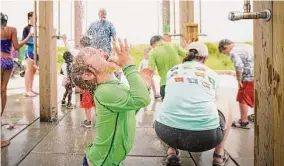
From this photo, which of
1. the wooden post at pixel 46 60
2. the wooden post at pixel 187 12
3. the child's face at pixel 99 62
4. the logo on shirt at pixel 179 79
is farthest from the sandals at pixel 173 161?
the wooden post at pixel 187 12

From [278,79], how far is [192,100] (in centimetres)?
145

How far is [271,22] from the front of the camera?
5.49ft

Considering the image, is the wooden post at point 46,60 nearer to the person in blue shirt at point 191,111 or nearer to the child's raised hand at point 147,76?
the person in blue shirt at point 191,111

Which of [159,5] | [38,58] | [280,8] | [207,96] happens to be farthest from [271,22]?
[159,5]

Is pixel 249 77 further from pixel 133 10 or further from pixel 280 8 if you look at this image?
pixel 133 10

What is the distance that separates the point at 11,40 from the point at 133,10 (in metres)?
7.36

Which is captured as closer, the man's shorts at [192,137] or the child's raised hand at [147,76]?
the child's raised hand at [147,76]

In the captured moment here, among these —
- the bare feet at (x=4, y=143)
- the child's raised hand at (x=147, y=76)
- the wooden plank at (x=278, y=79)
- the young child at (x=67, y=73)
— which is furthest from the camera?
the young child at (x=67, y=73)

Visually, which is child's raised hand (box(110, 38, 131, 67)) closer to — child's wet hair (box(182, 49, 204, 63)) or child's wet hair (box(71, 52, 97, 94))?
child's wet hair (box(71, 52, 97, 94))

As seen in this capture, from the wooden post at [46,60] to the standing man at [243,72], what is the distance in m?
2.46

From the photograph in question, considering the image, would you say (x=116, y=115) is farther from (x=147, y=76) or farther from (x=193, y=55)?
(x=193, y=55)

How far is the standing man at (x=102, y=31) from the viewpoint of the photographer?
6.73 m

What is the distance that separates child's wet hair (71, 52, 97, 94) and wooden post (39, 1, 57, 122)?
340 centimetres

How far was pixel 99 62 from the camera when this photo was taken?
2.08 m
